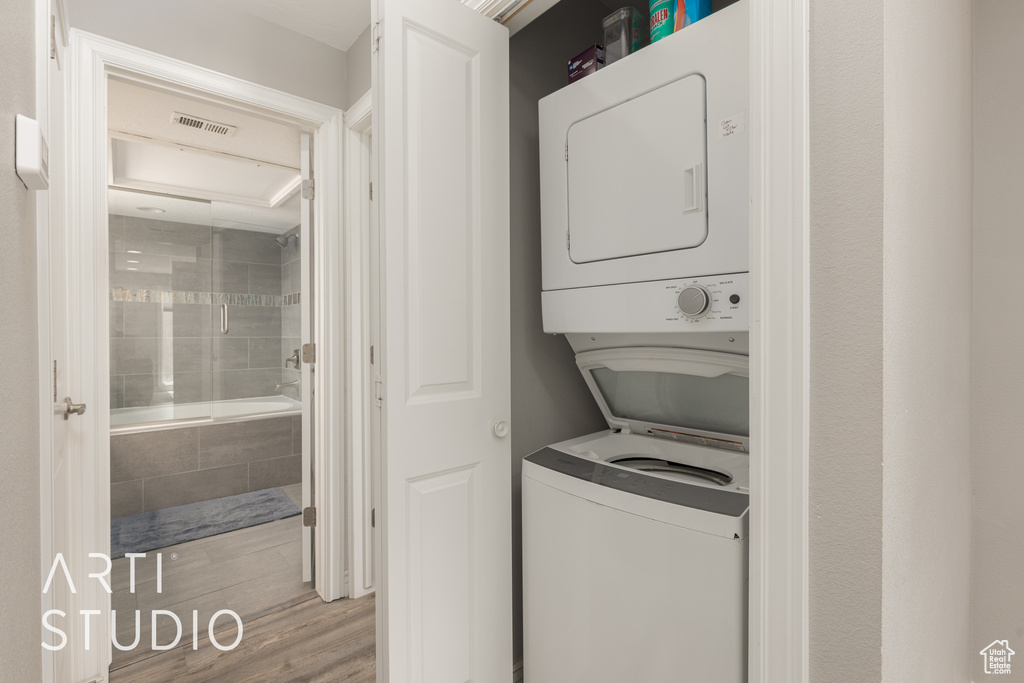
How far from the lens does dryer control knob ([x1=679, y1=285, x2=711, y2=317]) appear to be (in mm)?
1103

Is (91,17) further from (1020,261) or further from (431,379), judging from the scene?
(1020,261)

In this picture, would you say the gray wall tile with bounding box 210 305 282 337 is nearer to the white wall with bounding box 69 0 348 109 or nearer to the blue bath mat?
the blue bath mat

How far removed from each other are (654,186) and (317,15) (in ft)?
5.58

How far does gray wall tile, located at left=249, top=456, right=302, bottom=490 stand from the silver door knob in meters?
2.11

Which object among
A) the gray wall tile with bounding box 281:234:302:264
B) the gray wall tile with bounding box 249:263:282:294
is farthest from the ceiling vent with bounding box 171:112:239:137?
the gray wall tile with bounding box 249:263:282:294

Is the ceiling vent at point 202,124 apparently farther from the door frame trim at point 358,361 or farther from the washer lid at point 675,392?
the washer lid at point 675,392

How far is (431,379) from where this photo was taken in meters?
1.27

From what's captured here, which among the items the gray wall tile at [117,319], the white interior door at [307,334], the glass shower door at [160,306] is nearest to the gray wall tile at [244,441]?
the glass shower door at [160,306]

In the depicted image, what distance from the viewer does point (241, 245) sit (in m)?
3.89

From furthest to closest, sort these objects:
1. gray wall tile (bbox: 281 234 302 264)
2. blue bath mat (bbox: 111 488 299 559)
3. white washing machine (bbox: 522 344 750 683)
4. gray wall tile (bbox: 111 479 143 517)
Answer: gray wall tile (bbox: 281 234 302 264) → gray wall tile (bbox: 111 479 143 517) → blue bath mat (bbox: 111 488 299 559) → white washing machine (bbox: 522 344 750 683)

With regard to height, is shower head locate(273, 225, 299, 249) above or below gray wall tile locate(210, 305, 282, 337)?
above

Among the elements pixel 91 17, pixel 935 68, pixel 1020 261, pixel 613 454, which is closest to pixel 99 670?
pixel 613 454

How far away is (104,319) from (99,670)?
1.21 metres

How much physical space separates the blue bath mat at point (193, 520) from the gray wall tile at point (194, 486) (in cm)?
4
